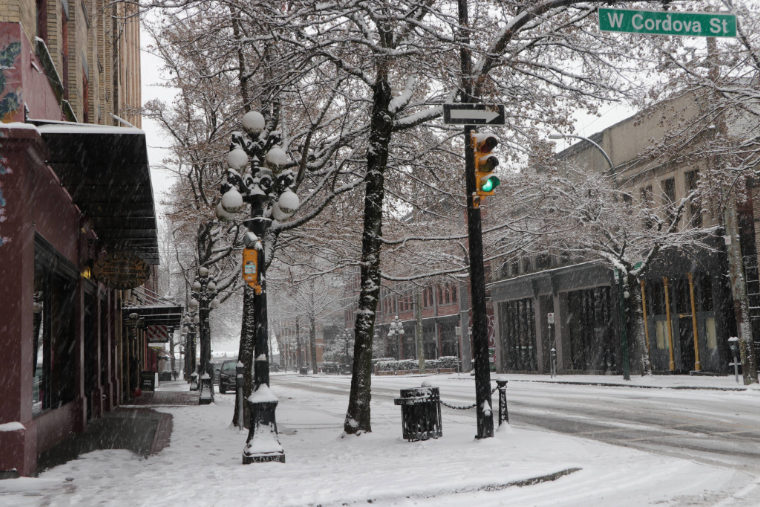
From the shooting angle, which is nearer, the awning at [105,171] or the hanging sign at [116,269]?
the awning at [105,171]

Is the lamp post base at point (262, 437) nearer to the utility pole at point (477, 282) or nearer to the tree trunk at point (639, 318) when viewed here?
the utility pole at point (477, 282)

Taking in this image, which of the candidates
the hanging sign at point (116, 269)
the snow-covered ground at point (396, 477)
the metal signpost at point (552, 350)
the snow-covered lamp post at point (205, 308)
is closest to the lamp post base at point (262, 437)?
the snow-covered ground at point (396, 477)

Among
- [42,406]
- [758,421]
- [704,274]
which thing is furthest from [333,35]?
[704,274]

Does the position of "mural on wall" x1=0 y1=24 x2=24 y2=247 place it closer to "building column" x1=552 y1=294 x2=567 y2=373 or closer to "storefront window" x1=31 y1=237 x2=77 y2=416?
"storefront window" x1=31 y1=237 x2=77 y2=416

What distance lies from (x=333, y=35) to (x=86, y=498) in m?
8.22

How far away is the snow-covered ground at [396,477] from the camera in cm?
729

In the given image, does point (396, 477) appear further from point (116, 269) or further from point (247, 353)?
point (116, 269)

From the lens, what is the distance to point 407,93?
12531mm

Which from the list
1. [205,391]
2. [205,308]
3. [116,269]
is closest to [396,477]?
[116,269]

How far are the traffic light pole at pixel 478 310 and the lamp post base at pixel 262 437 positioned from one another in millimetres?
3229

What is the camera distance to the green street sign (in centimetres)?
959

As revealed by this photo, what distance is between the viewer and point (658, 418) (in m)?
14.5

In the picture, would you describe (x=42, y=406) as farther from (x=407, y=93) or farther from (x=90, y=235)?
(x=407, y=93)

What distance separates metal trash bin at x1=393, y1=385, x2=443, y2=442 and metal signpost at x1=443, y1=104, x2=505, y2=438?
858 millimetres
